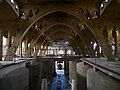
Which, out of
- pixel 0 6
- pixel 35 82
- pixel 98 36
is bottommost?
pixel 35 82

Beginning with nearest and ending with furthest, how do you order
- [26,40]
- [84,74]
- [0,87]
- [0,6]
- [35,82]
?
1. [0,87]
2. [0,6]
3. [84,74]
4. [35,82]
5. [26,40]

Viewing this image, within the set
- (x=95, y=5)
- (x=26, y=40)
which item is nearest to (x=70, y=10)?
(x=95, y=5)

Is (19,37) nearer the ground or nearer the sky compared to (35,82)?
nearer the sky

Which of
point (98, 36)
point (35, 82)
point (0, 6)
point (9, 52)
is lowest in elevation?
point (35, 82)

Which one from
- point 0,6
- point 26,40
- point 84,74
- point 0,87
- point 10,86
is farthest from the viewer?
point 26,40

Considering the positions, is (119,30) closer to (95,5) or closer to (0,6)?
(95,5)

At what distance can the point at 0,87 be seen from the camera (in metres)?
14.0

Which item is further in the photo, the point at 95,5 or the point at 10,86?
the point at 95,5

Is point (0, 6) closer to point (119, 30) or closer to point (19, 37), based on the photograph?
point (19, 37)

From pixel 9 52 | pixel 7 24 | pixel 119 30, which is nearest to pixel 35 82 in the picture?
pixel 9 52

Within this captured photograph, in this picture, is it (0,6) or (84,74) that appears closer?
(0,6)

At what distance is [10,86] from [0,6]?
9810mm

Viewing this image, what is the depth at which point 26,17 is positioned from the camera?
29.5 metres

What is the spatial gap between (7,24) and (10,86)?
50.3 ft
